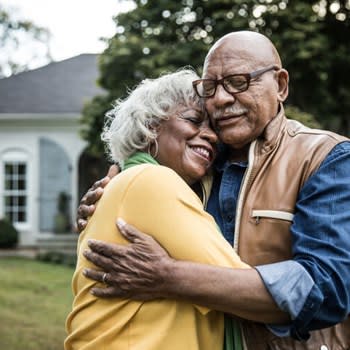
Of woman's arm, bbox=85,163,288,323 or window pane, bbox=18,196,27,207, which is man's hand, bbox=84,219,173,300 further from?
window pane, bbox=18,196,27,207

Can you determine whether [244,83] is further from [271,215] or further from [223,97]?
[271,215]

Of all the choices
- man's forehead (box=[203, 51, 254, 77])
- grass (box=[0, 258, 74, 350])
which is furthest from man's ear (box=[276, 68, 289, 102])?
grass (box=[0, 258, 74, 350])

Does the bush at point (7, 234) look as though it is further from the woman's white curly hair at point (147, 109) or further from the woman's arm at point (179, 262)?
the woman's arm at point (179, 262)

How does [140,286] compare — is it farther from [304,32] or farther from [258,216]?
[304,32]

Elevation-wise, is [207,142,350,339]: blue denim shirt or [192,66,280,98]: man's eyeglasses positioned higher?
[192,66,280,98]: man's eyeglasses

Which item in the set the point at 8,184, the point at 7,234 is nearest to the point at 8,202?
the point at 8,184

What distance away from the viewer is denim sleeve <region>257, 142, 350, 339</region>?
218cm

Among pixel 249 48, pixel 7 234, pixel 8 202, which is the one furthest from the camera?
pixel 8 202

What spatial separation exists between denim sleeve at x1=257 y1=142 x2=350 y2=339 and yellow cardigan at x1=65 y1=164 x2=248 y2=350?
18 cm

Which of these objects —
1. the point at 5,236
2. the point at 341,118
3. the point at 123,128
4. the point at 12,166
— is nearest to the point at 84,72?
the point at 12,166

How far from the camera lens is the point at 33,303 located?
40.2 feet

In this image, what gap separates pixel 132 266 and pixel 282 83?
0.94 m

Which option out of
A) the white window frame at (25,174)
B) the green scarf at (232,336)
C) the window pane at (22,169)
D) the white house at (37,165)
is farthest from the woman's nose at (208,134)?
the window pane at (22,169)

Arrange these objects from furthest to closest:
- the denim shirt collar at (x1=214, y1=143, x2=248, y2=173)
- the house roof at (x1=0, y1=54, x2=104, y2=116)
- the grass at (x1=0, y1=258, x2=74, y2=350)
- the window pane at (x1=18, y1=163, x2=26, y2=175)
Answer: the house roof at (x1=0, y1=54, x2=104, y2=116), the window pane at (x1=18, y1=163, x2=26, y2=175), the grass at (x1=0, y1=258, x2=74, y2=350), the denim shirt collar at (x1=214, y1=143, x2=248, y2=173)
